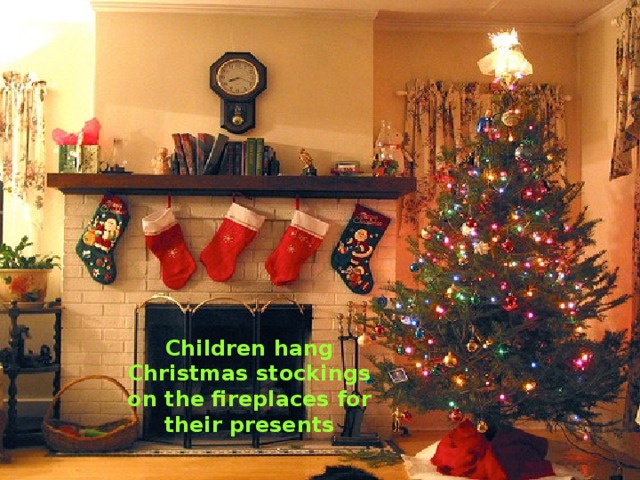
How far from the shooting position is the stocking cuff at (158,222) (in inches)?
191

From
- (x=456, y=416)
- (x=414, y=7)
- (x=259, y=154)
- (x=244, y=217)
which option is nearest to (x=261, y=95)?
(x=259, y=154)

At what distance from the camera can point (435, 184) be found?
536cm

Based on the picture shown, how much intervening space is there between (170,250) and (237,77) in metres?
1.06

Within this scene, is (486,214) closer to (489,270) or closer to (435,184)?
(489,270)

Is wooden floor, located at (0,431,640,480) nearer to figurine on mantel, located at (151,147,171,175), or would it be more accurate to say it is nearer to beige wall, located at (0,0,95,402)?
beige wall, located at (0,0,95,402)

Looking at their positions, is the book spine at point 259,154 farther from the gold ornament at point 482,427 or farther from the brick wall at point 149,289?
the gold ornament at point 482,427

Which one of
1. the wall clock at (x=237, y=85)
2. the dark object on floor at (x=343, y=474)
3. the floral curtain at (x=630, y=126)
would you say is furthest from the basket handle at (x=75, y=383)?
the floral curtain at (x=630, y=126)

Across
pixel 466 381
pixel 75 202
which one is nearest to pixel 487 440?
pixel 466 381

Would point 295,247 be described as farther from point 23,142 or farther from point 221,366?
point 23,142

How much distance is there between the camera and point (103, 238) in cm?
493

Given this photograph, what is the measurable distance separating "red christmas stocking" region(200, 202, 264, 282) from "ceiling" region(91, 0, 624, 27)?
1.14 meters

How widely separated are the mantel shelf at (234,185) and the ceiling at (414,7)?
99 cm

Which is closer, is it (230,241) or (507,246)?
(507,246)

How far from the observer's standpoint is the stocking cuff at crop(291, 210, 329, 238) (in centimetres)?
493
